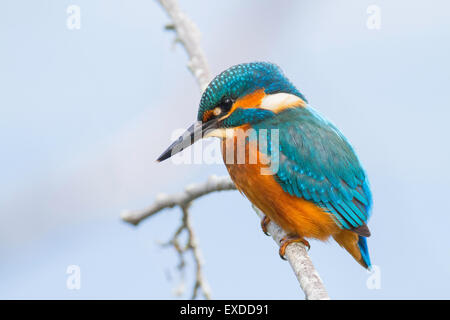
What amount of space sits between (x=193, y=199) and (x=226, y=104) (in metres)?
0.48

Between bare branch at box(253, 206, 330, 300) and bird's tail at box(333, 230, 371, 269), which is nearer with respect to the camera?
bare branch at box(253, 206, 330, 300)

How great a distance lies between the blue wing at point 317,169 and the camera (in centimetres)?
242

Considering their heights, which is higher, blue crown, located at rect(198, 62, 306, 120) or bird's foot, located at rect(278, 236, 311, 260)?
blue crown, located at rect(198, 62, 306, 120)

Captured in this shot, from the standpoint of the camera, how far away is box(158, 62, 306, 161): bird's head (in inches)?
94.3

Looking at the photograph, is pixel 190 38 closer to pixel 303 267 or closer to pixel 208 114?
pixel 208 114

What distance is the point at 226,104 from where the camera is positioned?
242 cm

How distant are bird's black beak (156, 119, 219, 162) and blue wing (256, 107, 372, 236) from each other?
0.19 metres

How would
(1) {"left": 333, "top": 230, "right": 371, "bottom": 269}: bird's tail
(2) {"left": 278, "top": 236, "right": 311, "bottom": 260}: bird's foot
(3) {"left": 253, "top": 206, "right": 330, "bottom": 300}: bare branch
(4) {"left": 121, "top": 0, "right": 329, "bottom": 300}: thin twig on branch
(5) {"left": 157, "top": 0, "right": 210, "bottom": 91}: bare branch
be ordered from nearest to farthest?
(3) {"left": 253, "top": 206, "right": 330, "bottom": 300}: bare branch, (4) {"left": 121, "top": 0, "right": 329, "bottom": 300}: thin twig on branch, (2) {"left": 278, "top": 236, "right": 311, "bottom": 260}: bird's foot, (1) {"left": 333, "top": 230, "right": 371, "bottom": 269}: bird's tail, (5) {"left": 157, "top": 0, "right": 210, "bottom": 91}: bare branch

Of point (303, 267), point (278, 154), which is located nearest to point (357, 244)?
point (278, 154)

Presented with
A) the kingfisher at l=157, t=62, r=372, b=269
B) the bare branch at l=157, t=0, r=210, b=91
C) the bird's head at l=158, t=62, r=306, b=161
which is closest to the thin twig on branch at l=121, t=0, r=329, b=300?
the bare branch at l=157, t=0, r=210, b=91

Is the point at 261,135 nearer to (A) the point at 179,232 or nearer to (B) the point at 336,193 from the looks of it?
(B) the point at 336,193

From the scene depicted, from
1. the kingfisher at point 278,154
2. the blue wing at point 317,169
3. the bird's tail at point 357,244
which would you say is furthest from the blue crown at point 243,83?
the bird's tail at point 357,244

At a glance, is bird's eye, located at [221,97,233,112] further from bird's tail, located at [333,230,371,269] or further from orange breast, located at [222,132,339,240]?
bird's tail, located at [333,230,371,269]

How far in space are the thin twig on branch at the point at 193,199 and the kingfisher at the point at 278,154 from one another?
6.1 inches
